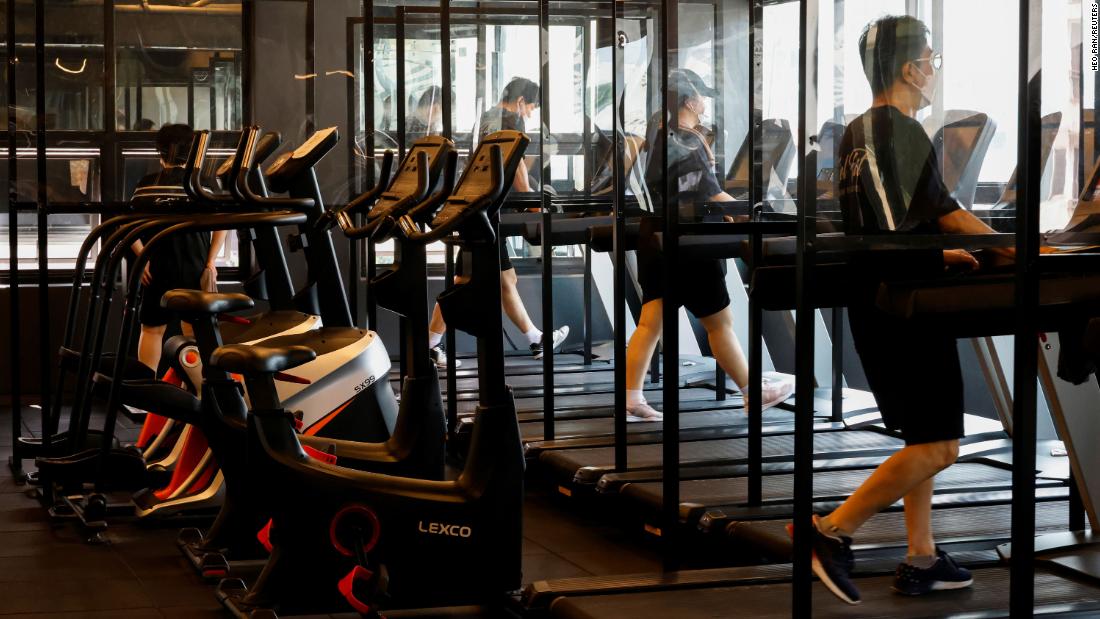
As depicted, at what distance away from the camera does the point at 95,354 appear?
4.65m

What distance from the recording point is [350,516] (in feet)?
11.0

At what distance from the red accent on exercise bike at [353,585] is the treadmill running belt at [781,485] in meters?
1.15

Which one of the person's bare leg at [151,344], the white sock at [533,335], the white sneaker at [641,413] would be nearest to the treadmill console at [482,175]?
the white sneaker at [641,413]

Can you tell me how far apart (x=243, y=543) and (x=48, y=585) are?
0.61m

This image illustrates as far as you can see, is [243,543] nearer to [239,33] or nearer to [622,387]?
[622,387]

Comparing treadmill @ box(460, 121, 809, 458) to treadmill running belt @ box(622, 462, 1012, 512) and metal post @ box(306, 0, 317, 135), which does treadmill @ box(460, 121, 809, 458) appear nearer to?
treadmill running belt @ box(622, 462, 1012, 512)

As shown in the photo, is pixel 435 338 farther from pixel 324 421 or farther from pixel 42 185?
pixel 324 421

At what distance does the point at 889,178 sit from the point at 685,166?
1349mm

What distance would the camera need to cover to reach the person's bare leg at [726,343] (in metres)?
5.38

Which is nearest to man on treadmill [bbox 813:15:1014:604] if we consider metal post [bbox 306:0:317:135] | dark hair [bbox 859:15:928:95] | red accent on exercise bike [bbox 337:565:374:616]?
dark hair [bbox 859:15:928:95]

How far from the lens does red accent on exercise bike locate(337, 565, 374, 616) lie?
329 cm

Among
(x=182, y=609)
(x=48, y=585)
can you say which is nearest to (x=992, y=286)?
(x=182, y=609)

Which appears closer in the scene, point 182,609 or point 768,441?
point 182,609

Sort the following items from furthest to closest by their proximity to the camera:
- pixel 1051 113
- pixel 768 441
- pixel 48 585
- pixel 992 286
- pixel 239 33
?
pixel 239 33 < pixel 768 441 < pixel 48 585 < pixel 992 286 < pixel 1051 113
